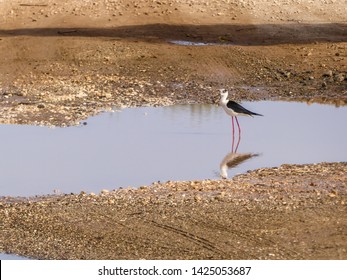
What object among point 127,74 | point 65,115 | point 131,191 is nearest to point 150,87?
point 127,74

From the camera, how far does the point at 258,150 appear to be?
577 inches

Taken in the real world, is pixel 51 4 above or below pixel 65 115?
above

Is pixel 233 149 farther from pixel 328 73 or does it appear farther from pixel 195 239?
pixel 328 73

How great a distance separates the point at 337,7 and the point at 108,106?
35.2 ft

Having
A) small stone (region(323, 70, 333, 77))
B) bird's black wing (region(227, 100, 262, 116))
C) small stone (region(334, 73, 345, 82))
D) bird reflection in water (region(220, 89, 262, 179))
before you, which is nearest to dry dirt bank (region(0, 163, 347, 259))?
bird reflection in water (region(220, 89, 262, 179))

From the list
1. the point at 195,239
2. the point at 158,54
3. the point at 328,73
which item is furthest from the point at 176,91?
the point at 195,239

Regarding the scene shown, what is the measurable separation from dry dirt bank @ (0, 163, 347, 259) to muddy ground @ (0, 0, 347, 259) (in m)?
0.02

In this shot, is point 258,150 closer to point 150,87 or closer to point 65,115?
point 65,115

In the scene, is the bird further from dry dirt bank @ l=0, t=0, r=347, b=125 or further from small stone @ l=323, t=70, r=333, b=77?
small stone @ l=323, t=70, r=333, b=77

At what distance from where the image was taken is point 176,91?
1866 centimetres

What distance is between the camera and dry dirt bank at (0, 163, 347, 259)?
31.6 feet

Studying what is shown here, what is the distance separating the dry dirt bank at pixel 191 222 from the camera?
31.6 feet

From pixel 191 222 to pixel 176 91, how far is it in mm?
8355

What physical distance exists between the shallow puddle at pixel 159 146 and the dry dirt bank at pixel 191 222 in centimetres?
107
